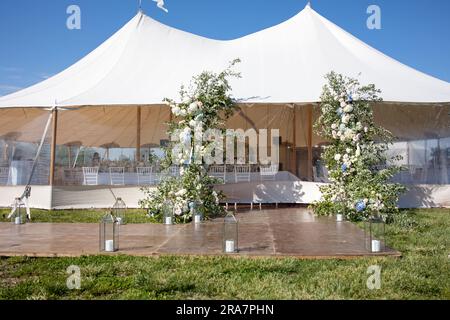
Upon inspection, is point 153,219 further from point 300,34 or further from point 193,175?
point 300,34

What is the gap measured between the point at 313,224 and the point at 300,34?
619 centimetres

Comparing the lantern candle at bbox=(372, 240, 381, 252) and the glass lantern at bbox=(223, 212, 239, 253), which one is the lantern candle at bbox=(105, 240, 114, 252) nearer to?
the glass lantern at bbox=(223, 212, 239, 253)

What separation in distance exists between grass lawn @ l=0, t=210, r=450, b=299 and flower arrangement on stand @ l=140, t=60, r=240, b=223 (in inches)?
125

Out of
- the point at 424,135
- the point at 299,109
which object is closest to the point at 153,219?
the point at 424,135

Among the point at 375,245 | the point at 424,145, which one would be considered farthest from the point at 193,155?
the point at 424,145

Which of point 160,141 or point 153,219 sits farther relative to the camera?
point 160,141

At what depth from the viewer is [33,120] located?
10203mm

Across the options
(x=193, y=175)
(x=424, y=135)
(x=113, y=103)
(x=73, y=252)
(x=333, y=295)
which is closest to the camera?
(x=333, y=295)

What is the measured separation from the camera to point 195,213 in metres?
7.89

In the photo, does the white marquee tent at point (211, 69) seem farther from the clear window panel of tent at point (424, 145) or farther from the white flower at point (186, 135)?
the white flower at point (186, 135)

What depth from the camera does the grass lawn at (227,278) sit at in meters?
3.58

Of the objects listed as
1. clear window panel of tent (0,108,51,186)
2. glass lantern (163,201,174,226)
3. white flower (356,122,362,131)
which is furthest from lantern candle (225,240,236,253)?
clear window panel of tent (0,108,51,186)

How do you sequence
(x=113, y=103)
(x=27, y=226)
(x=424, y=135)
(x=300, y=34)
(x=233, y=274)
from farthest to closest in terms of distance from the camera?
1. (x=300, y=34)
2. (x=424, y=135)
3. (x=113, y=103)
4. (x=27, y=226)
5. (x=233, y=274)

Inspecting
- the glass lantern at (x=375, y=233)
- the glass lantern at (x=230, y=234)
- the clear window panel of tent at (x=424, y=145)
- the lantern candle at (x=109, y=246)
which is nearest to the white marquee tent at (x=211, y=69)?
the clear window panel of tent at (x=424, y=145)
